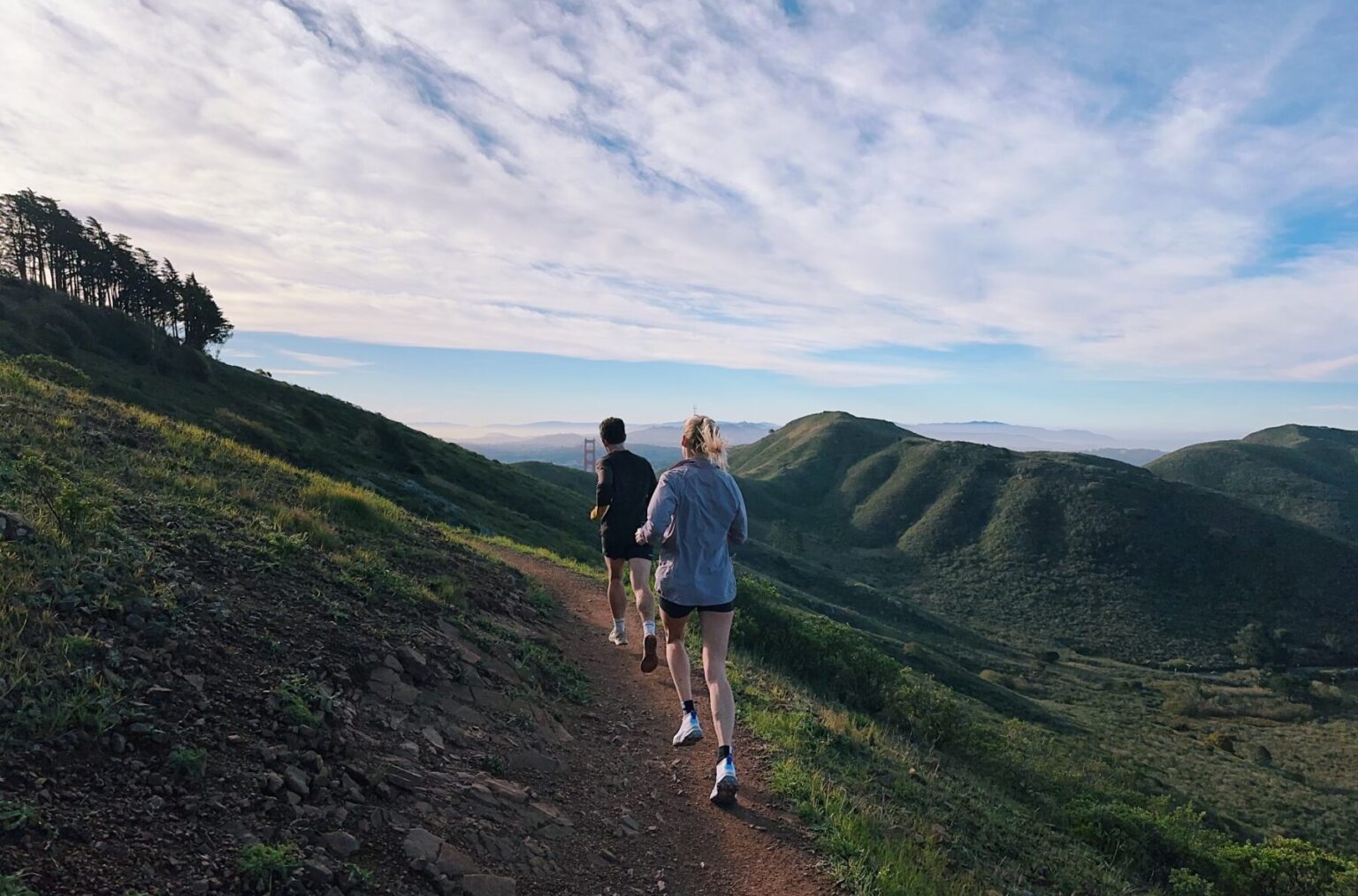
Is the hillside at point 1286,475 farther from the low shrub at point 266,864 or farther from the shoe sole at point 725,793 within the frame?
the low shrub at point 266,864

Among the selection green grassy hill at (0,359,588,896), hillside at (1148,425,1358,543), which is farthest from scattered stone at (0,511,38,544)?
hillside at (1148,425,1358,543)

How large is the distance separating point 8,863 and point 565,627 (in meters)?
7.88

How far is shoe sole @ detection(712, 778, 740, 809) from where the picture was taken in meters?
5.33

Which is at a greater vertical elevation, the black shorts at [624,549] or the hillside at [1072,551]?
the black shorts at [624,549]

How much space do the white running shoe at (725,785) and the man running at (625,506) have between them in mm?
1961

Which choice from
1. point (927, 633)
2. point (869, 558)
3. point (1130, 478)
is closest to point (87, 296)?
point (927, 633)

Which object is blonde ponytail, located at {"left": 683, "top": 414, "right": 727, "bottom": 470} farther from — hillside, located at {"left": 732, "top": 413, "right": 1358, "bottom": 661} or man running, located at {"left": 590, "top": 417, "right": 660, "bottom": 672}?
hillside, located at {"left": 732, "top": 413, "right": 1358, "bottom": 661}

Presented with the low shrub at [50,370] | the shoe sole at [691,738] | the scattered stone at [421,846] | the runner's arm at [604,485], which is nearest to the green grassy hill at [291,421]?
the low shrub at [50,370]

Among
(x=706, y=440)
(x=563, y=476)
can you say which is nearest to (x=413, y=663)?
(x=706, y=440)

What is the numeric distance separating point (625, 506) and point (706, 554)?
2545mm

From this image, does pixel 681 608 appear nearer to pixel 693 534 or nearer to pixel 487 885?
pixel 693 534

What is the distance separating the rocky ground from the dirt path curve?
0.02 meters

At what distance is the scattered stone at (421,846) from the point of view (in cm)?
378

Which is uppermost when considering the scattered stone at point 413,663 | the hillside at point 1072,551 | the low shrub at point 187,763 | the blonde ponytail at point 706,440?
the blonde ponytail at point 706,440
